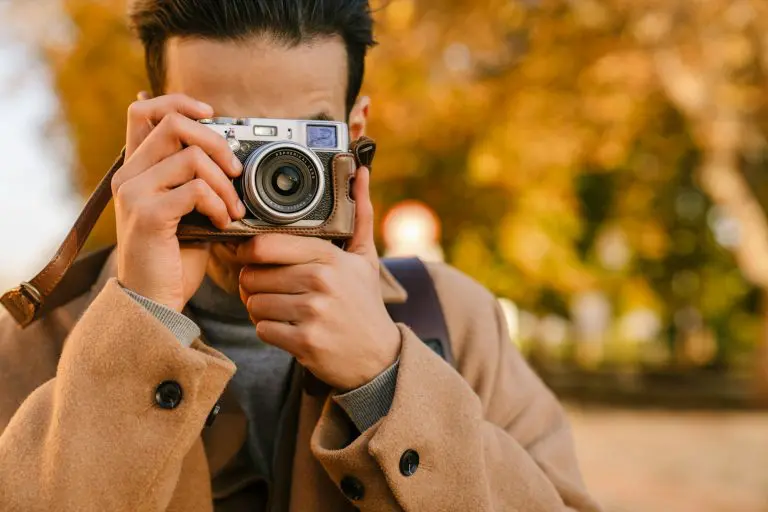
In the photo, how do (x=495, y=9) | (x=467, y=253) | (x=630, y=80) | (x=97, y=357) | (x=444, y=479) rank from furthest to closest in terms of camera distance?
A: (x=467, y=253)
(x=630, y=80)
(x=495, y=9)
(x=444, y=479)
(x=97, y=357)

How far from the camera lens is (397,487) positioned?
5.38 feet

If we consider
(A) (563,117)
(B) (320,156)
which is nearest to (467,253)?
(A) (563,117)

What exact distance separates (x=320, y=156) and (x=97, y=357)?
54 centimetres

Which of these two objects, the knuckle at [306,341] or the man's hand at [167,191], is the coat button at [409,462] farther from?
the man's hand at [167,191]

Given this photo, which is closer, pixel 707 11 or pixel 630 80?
pixel 707 11

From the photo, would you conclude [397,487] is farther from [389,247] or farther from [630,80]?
[630,80]

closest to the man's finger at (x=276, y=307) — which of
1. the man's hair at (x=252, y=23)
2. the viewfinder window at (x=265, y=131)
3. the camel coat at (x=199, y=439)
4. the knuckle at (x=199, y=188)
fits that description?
the camel coat at (x=199, y=439)

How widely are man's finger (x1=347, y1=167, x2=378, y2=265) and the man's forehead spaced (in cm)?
20

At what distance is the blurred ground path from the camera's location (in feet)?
30.0

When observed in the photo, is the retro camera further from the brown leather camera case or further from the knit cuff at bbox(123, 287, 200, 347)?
the knit cuff at bbox(123, 287, 200, 347)

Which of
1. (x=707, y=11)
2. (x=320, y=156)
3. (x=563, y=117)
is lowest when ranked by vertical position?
(x=320, y=156)

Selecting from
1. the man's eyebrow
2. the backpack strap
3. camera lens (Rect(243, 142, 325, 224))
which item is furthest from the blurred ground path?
camera lens (Rect(243, 142, 325, 224))

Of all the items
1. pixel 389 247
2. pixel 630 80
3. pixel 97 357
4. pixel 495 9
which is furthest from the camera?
pixel 630 80

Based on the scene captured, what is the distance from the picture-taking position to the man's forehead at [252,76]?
5.97 feet
